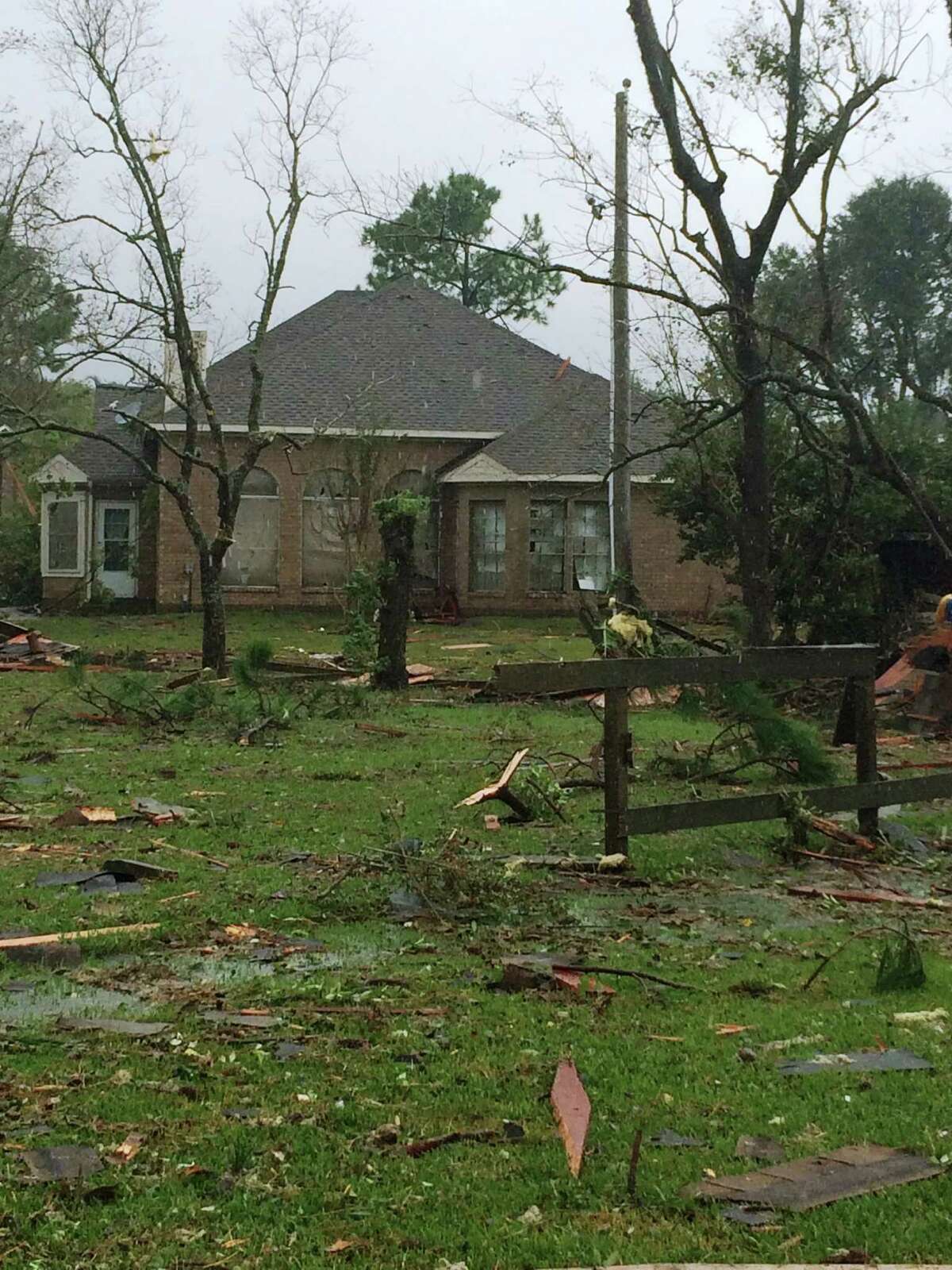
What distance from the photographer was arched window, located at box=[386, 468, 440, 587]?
3719 cm

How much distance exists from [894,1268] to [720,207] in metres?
17.2

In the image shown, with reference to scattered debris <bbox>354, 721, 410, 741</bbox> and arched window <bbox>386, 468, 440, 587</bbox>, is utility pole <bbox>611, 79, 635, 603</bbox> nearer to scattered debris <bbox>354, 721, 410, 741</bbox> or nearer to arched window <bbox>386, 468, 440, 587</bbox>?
scattered debris <bbox>354, 721, 410, 741</bbox>

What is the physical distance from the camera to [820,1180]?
13.4 feet

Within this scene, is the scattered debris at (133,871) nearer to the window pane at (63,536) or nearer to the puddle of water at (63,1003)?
the puddle of water at (63,1003)

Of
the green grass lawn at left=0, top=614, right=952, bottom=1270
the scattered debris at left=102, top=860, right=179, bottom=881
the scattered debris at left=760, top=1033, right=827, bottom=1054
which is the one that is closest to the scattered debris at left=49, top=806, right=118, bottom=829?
the green grass lawn at left=0, top=614, right=952, bottom=1270

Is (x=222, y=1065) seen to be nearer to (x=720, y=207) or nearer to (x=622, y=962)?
(x=622, y=962)

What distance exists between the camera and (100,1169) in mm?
4121

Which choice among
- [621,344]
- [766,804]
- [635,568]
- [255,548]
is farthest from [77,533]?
[766,804]

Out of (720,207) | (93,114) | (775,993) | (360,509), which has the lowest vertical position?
(775,993)

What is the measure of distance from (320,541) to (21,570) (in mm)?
10472

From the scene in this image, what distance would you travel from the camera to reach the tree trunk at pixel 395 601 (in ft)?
64.6

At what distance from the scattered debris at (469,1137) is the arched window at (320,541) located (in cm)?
3237

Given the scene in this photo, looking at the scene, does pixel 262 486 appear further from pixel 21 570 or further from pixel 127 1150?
pixel 127 1150

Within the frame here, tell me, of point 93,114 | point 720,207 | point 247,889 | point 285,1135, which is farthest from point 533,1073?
point 93,114
